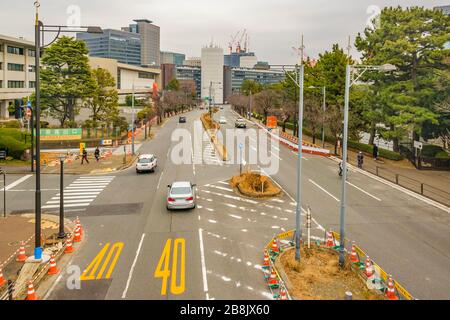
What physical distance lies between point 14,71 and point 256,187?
2567 inches

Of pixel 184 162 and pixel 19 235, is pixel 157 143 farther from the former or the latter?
pixel 19 235

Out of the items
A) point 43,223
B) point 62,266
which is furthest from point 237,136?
point 62,266

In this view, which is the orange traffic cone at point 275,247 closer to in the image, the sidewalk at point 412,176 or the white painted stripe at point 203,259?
the white painted stripe at point 203,259

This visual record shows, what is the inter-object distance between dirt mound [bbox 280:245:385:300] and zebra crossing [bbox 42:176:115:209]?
14364 mm

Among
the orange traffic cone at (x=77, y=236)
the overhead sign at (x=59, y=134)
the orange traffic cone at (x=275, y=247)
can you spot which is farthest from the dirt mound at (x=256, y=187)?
the overhead sign at (x=59, y=134)

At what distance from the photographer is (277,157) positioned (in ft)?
140

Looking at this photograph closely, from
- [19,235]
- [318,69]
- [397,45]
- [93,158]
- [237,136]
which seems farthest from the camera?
[318,69]

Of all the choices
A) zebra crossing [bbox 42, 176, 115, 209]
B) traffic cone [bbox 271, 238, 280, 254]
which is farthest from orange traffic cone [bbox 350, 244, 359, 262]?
zebra crossing [bbox 42, 176, 115, 209]

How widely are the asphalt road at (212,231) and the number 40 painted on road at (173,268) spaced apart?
4 cm

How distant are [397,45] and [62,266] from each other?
3552 cm

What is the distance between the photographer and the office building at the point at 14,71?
71.3m

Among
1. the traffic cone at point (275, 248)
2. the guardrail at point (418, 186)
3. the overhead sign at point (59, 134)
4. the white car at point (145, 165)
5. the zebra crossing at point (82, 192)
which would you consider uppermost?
the overhead sign at point (59, 134)

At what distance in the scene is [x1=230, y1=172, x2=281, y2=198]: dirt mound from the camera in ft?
86.6

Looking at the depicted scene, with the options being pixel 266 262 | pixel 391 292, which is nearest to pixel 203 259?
pixel 266 262
